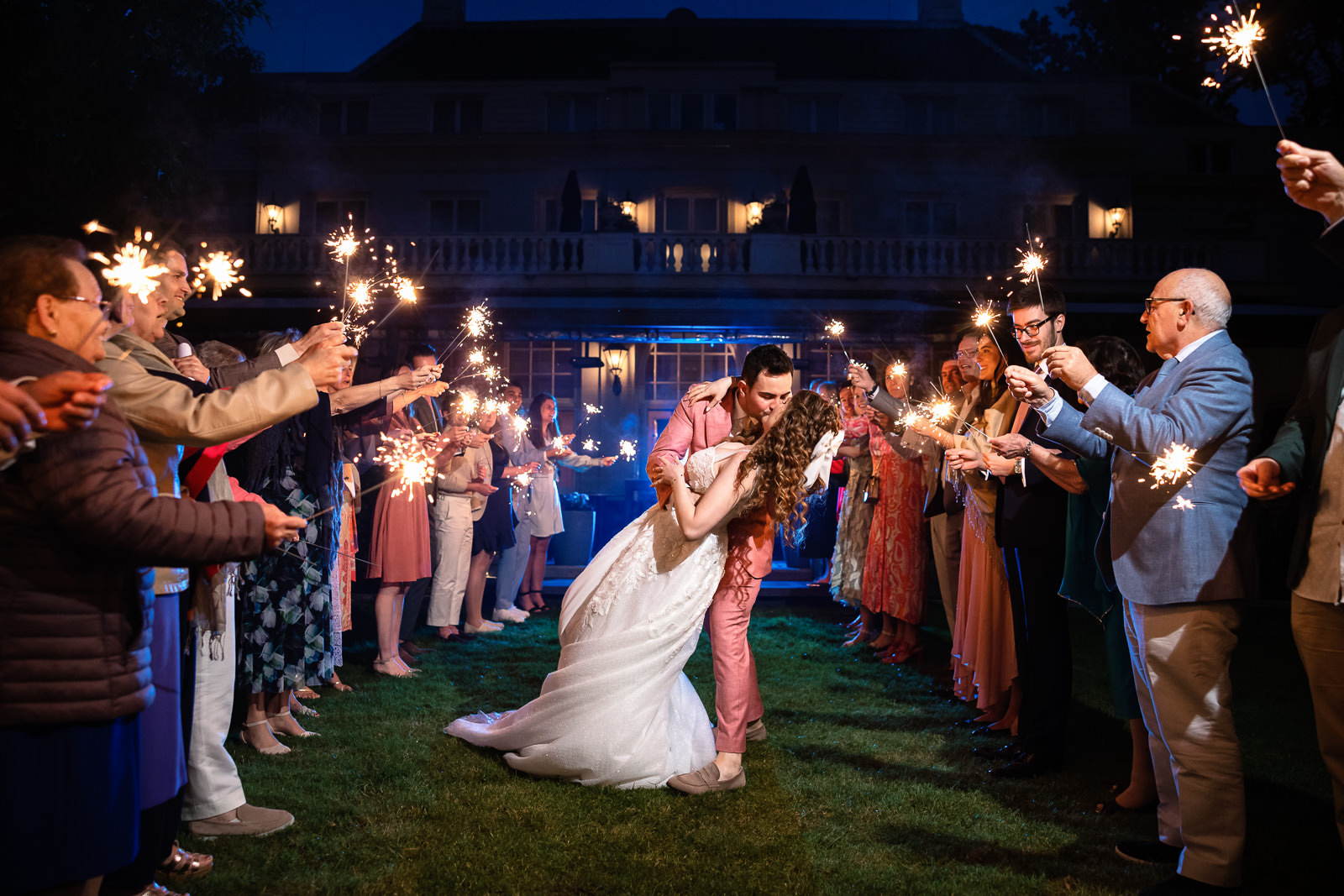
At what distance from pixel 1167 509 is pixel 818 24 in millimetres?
24183

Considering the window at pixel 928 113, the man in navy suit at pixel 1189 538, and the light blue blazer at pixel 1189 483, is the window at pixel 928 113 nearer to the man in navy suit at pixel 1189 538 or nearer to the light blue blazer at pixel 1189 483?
the man in navy suit at pixel 1189 538

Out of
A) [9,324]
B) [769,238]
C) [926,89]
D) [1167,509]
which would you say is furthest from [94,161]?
[926,89]

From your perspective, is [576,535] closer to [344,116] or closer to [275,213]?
[275,213]

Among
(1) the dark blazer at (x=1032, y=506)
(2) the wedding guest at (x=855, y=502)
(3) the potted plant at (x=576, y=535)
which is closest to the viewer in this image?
(1) the dark blazer at (x=1032, y=506)

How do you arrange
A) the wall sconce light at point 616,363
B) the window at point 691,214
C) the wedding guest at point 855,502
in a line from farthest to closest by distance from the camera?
1. the window at point 691,214
2. the wall sconce light at point 616,363
3. the wedding guest at point 855,502

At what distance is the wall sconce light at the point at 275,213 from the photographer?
19.6 m

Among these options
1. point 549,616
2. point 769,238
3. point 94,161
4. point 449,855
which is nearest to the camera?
point 449,855

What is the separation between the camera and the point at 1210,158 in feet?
70.2

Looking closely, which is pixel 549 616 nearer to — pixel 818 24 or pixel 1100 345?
pixel 1100 345

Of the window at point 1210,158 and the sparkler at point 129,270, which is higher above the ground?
the window at point 1210,158

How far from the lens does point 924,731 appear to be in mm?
4707

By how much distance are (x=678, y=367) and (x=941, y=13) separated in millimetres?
14502

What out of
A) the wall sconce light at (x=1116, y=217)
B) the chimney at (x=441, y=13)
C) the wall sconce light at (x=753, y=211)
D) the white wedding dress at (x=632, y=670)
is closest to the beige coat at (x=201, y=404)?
the white wedding dress at (x=632, y=670)

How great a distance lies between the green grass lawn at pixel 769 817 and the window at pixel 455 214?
1647 centimetres
